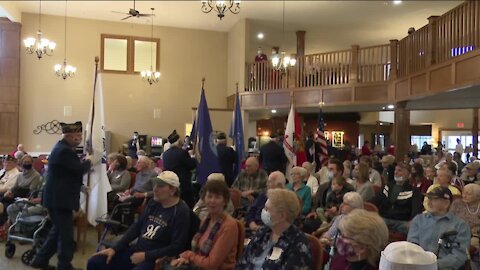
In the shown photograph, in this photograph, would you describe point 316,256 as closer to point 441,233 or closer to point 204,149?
→ point 441,233

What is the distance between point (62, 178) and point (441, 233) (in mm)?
3343

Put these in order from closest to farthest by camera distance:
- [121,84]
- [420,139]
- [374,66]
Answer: [374,66] → [121,84] → [420,139]

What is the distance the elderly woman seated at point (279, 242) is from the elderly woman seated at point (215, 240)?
→ 17 cm

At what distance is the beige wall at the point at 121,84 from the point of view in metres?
12.6

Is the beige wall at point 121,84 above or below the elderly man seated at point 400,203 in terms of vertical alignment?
above

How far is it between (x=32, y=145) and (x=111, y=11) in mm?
4345

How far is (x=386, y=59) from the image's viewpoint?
36.6 ft

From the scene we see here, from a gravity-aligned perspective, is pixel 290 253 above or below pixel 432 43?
below

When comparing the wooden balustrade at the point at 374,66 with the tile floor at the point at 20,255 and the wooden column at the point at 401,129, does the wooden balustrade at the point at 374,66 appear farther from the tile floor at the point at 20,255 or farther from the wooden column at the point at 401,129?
the tile floor at the point at 20,255

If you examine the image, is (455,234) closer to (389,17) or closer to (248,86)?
(248,86)

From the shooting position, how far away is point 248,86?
12914 millimetres

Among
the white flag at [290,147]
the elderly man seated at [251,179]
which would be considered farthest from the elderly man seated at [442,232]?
the white flag at [290,147]

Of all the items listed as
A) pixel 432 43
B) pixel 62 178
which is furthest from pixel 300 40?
pixel 62 178

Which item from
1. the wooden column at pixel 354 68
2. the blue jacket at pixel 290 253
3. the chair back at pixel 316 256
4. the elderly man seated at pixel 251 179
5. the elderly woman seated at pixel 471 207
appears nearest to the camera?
the blue jacket at pixel 290 253
